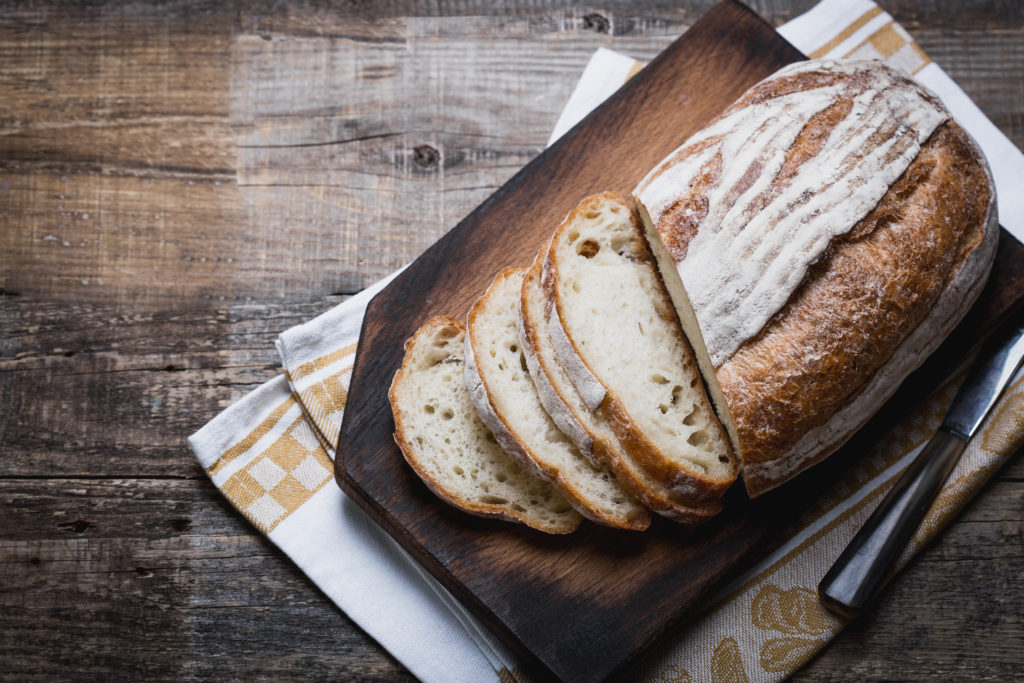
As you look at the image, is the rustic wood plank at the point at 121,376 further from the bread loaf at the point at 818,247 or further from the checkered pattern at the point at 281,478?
the bread loaf at the point at 818,247

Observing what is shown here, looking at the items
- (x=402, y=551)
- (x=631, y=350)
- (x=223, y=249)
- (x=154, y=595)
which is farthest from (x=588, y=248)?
(x=154, y=595)

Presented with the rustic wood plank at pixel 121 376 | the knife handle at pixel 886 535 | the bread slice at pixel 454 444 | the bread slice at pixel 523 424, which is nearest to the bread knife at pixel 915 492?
the knife handle at pixel 886 535

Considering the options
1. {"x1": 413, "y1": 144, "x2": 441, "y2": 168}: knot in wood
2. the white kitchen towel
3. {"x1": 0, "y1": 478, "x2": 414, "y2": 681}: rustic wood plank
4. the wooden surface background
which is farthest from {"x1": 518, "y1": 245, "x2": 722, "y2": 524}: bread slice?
{"x1": 0, "y1": 478, "x2": 414, "y2": 681}: rustic wood plank

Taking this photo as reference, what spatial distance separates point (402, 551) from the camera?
245cm

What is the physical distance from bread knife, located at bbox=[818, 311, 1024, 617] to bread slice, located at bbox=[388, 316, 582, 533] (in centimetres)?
87

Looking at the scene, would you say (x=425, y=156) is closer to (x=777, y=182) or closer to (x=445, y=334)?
(x=445, y=334)

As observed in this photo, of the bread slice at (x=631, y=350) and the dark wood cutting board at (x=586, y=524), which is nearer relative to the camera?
the bread slice at (x=631, y=350)

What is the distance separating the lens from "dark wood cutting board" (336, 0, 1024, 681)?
223cm

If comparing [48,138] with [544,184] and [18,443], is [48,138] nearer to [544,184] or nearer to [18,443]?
[18,443]

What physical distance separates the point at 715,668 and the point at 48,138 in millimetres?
3051

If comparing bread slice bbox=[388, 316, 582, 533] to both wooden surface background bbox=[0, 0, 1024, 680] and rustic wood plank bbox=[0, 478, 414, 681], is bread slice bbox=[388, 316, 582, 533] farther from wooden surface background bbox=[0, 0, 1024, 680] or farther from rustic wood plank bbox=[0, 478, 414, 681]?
rustic wood plank bbox=[0, 478, 414, 681]

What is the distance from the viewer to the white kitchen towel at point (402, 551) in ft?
7.78

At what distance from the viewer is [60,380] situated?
268 cm

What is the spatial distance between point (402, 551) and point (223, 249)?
4.25 ft
